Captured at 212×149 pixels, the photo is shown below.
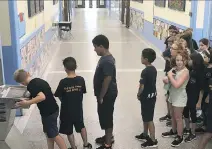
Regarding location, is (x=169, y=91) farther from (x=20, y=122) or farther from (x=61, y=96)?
(x=20, y=122)

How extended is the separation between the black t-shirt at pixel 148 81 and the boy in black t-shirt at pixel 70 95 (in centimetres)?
70

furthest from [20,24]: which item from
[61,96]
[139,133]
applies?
[139,133]

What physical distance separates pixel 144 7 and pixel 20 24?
7.97m

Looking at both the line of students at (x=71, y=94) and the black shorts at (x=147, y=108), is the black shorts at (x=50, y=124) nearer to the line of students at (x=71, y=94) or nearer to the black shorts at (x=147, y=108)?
the line of students at (x=71, y=94)

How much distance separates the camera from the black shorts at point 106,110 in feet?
11.8

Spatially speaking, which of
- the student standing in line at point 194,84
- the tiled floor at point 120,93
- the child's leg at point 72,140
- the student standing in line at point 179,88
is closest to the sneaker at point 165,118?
the tiled floor at point 120,93

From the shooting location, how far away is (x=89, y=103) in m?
5.53

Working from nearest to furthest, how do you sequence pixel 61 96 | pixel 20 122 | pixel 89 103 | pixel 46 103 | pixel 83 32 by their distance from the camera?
pixel 46 103 < pixel 61 96 < pixel 20 122 < pixel 89 103 < pixel 83 32

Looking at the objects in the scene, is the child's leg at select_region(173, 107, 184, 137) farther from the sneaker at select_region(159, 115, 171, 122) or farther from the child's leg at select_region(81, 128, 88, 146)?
the child's leg at select_region(81, 128, 88, 146)

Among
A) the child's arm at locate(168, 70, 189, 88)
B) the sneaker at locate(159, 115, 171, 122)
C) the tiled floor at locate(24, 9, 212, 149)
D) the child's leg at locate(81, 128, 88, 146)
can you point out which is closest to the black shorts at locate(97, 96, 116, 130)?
the child's leg at locate(81, 128, 88, 146)

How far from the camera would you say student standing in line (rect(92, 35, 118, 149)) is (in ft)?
11.2

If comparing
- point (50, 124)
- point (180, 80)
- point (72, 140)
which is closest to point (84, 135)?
point (72, 140)

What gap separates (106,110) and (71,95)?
0.48 meters

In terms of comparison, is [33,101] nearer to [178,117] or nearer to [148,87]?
[148,87]
